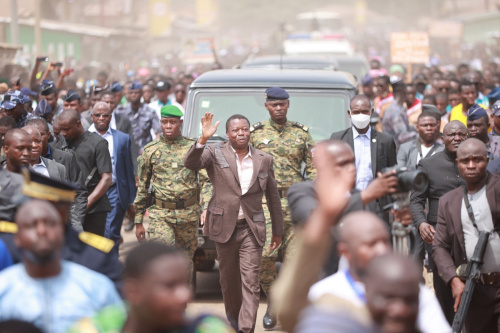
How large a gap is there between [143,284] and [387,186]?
1639mm

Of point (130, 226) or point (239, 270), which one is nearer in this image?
point (239, 270)

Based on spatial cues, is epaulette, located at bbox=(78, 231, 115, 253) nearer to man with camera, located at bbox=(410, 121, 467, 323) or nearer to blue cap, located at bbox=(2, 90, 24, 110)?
man with camera, located at bbox=(410, 121, 467, 323)

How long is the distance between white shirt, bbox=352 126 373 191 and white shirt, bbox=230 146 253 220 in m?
0.91

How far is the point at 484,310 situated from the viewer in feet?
21.4

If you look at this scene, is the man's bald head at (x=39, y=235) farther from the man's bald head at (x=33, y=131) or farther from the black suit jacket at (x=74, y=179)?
the black suit jacket at (x=74, y=179)

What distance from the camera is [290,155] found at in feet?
28.9

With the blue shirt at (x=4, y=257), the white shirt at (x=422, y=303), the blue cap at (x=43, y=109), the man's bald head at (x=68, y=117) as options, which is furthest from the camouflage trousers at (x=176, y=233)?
the white shirt at (x=422, y=303)

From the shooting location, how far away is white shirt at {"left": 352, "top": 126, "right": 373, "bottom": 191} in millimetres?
8086

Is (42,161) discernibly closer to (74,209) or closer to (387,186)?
(74,209)

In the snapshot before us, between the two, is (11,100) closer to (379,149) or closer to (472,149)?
(379,149)

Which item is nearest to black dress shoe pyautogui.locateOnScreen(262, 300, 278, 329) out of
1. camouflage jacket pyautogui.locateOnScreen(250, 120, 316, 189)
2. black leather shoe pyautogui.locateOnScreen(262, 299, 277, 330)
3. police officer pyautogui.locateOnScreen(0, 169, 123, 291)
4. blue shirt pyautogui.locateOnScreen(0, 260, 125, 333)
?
black leather shoe pyautogui.locateOnScreen(262, 299, 277, 330)

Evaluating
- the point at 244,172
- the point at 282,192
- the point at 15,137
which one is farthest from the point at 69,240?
the point at 282,192

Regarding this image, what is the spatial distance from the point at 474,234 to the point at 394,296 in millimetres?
3438

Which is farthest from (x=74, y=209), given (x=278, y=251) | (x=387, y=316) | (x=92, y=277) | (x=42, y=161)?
(x=387, y=316)
